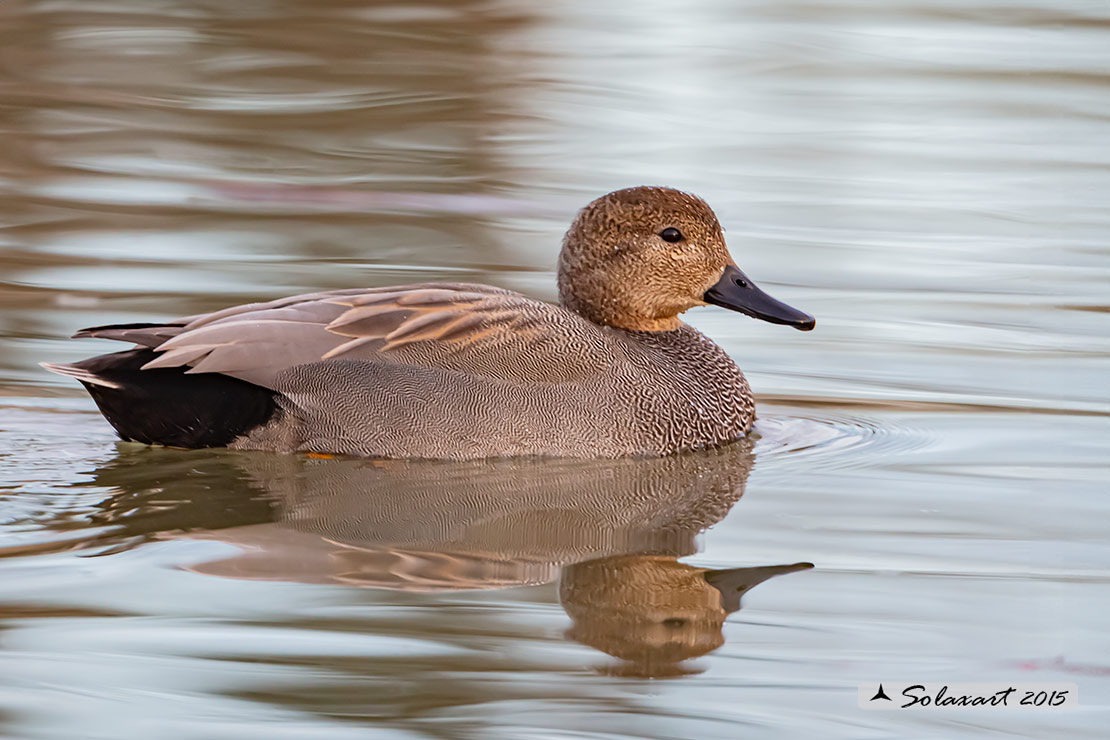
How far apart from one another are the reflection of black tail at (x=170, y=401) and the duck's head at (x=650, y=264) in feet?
4.64

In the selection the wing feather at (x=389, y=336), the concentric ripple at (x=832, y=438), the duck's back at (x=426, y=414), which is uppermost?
the wing feather at (x=389, y=336)

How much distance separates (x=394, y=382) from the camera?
6250mm

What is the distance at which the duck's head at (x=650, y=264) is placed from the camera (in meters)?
6.86

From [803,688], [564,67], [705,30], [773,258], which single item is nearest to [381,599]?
[803,688]

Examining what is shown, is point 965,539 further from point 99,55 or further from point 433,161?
point 99,55

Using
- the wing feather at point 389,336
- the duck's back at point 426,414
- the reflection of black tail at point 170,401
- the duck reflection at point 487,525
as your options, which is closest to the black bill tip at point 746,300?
the duck reflection at point 487,525

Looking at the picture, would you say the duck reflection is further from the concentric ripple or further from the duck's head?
the duck's head

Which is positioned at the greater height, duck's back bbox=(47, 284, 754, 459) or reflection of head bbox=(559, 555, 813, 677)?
duck's back bbox=(47, 284, 754, 459)

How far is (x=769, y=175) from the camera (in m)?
11.4

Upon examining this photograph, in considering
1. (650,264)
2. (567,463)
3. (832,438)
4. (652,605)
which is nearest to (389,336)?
(567,463)

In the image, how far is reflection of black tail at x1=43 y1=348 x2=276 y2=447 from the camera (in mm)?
6121

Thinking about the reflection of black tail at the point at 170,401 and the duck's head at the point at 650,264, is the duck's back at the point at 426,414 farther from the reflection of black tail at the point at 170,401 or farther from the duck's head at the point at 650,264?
the duck's head at the point at 650,264

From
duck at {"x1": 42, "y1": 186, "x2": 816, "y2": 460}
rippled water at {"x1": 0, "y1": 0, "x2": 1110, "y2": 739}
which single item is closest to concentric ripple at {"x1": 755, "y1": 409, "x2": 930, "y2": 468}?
rippled water at {"x1": 0, "y1": 0, "x2": 1110, "y2": 739}

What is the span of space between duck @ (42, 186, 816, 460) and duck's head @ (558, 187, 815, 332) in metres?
0.34
